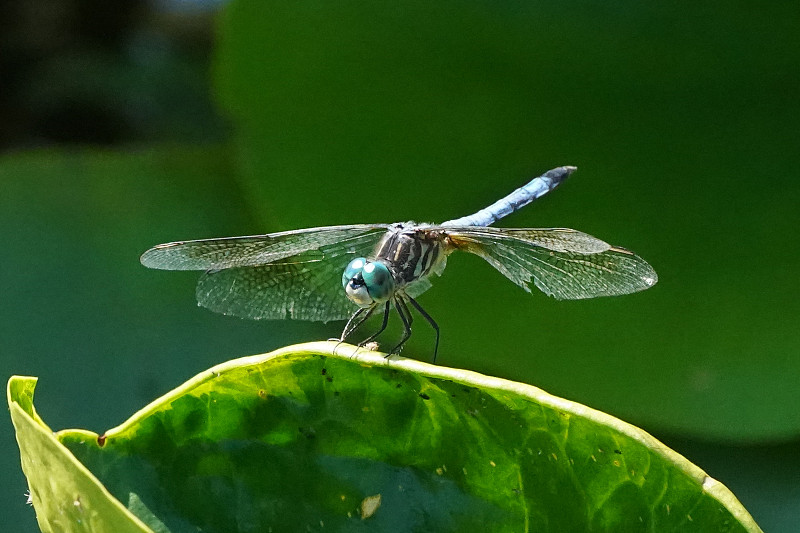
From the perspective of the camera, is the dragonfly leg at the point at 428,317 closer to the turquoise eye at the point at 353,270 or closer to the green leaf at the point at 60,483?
the turquoise eye at the point at 353,270

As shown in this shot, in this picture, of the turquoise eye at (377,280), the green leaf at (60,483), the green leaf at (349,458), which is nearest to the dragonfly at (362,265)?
the turquoise eye at (377,280)

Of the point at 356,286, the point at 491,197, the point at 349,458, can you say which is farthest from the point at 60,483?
the point at 491,197

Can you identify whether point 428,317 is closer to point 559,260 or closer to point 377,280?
point 377,280

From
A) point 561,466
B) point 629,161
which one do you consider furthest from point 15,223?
point 561,466

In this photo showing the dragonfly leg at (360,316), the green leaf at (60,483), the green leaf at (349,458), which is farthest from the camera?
the dragonfly leg at (360,316)

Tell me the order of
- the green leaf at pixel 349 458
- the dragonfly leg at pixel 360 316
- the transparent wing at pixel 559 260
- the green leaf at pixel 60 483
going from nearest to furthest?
the green leaf at pixel 60 483 → the green leaf at pixel 349 458 → the transparent wing at pixel 559 260 → the dragonfly leg at pixel 360 316

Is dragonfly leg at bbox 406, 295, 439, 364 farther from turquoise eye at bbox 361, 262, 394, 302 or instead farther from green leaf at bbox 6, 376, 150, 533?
green leaf at bbox 6, 376, 150, 533

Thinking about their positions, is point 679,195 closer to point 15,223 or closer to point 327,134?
point 327,134
